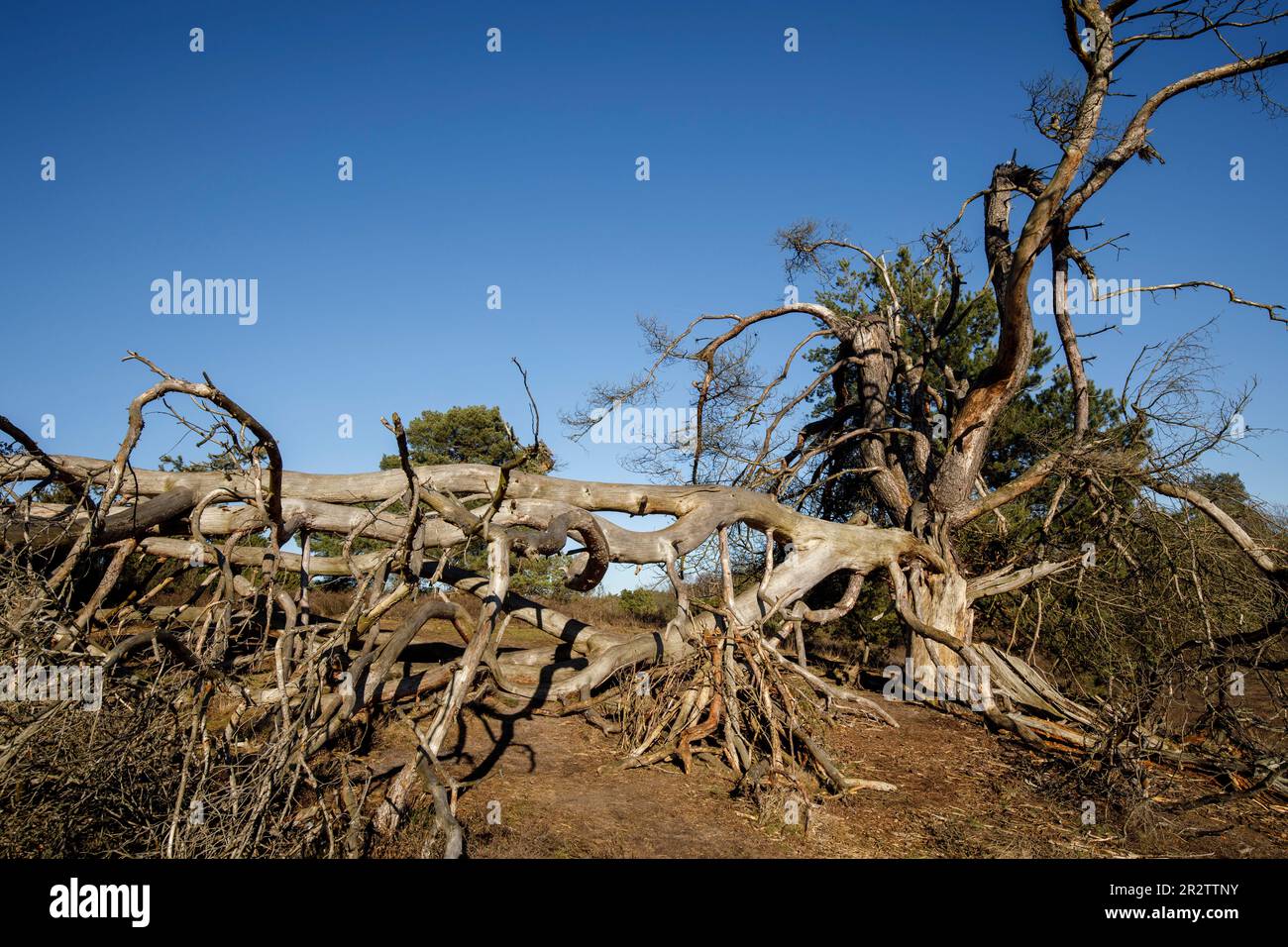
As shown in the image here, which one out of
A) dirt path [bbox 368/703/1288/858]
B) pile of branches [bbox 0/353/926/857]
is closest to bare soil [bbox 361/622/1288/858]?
dirt path [bbox 368/703/1288/858]

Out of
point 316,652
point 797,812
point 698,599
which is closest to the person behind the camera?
point 316,652

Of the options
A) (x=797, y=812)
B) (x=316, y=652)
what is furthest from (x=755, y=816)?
(x=316, y=652)

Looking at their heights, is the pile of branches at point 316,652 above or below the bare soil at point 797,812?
above

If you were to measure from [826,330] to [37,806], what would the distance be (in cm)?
991

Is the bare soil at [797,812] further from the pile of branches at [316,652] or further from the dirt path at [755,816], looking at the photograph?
the pile of branches at [316,652]

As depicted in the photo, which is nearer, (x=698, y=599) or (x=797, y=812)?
(x=797, y=812)

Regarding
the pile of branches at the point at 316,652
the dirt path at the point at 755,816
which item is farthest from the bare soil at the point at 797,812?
the pile of branches at the point at 316,652

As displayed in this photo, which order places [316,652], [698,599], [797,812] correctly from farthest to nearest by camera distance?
[698,599] → [797,812] → [316,652]

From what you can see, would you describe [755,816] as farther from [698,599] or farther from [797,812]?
[698,599]

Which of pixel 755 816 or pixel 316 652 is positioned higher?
pixel 316 652

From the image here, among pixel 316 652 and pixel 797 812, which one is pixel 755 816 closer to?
pixel 797 812
